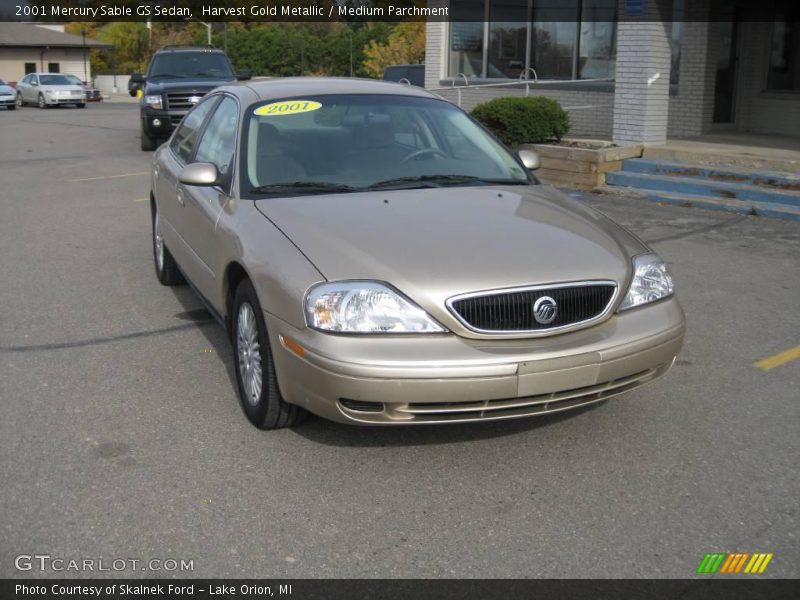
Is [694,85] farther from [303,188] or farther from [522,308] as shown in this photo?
[522,308]

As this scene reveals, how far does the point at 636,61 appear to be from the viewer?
1326 centimetres

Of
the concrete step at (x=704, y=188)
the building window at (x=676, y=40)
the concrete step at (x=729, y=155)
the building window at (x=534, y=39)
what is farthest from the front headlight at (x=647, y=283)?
the building window at (x=534, y=39)

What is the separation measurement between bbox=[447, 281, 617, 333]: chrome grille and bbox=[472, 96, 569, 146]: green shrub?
9.39 meters

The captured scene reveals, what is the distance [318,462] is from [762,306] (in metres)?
4.08

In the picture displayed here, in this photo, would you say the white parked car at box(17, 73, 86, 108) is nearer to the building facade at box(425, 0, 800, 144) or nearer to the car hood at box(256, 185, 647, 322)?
the building facade at box(425, 0, 800, 144)

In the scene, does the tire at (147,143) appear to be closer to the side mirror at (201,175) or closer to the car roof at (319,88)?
the car roof at (319,88)

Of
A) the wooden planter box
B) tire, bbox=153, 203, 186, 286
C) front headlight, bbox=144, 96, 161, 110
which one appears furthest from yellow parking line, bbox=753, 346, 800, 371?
front headlight, bbox=144, 96, 161, 110

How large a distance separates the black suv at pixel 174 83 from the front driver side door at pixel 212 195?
453 inches

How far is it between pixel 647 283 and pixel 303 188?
1.80 meters

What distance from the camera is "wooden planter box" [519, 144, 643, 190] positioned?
1234 centimetres

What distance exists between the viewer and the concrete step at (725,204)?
10383 mm
